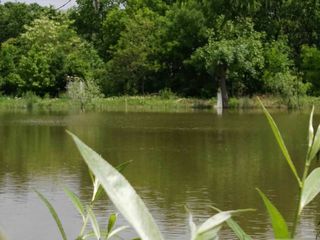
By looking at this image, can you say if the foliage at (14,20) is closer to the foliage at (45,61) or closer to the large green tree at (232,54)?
the foliage at (45,61)

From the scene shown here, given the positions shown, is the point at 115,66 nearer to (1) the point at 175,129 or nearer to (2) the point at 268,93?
(2) the point at 268,93

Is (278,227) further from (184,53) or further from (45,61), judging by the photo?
(45,61)

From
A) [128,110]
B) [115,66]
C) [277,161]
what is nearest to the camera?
[277,161]

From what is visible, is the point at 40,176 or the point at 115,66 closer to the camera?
the point at 40,176

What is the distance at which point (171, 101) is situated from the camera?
32.8 metres

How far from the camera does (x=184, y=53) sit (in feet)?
114

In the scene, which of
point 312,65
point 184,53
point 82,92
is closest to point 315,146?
point 82,92

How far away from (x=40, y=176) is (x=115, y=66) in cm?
2365

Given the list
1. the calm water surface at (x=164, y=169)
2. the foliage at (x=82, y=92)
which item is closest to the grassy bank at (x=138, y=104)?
the foliage at (x=82, y=92)

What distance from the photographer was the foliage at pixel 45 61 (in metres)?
36.0

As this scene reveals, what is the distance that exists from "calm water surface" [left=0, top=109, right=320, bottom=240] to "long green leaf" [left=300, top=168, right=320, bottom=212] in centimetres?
431

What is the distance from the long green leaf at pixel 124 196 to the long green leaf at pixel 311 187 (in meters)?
0.14

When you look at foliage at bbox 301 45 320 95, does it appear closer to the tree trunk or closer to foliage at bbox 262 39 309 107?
foliage at bbox 262 39 309 107

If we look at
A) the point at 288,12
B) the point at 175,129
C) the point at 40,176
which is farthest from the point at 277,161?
the point at 288,12
